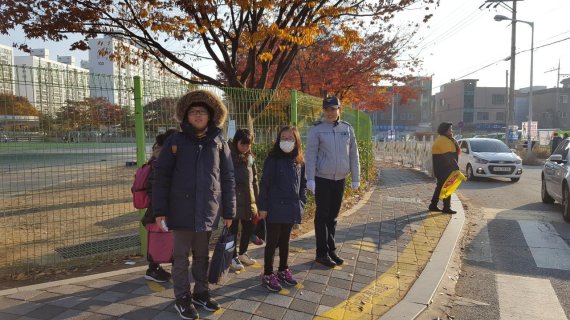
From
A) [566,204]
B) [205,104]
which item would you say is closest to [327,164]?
[205,104]

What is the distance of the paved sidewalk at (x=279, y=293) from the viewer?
349 cm

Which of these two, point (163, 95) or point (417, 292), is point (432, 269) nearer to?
point (417, 292)

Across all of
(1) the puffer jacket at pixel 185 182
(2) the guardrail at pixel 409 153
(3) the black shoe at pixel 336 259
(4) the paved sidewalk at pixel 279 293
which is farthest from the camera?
(2) the guardrail at pixel 409 153

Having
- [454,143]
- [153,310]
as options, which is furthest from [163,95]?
[454,143]

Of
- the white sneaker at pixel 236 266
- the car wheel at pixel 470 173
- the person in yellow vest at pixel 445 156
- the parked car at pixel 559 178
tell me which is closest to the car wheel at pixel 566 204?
the parked car at pixel 559 178

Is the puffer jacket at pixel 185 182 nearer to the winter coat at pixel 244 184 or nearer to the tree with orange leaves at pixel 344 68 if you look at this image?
the winter coat at pixel 244 184

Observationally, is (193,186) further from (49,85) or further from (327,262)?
(49,85)

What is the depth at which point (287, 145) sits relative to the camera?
13.2 feet

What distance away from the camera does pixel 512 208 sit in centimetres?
906

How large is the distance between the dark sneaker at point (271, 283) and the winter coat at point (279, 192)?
0.53m

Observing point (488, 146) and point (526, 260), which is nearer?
point (526, 260)

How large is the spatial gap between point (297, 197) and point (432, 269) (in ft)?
6.43

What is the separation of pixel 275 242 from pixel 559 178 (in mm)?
6591

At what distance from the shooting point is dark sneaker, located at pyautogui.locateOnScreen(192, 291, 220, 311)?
11.5 feet
